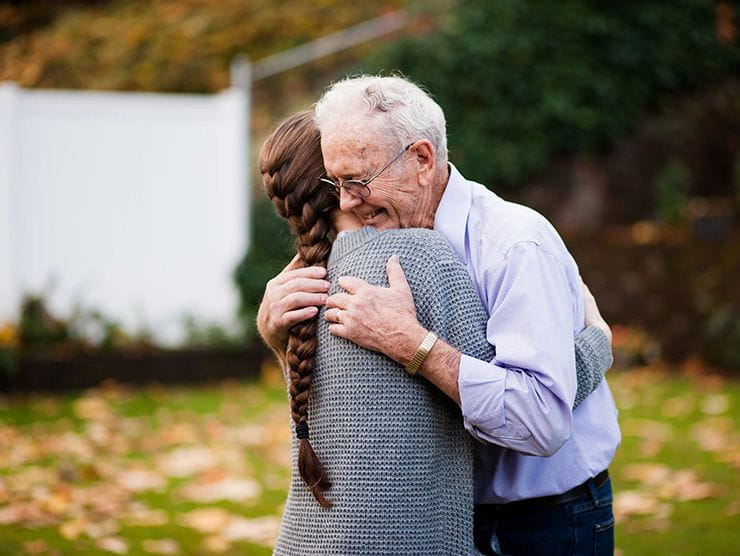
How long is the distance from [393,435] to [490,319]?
326mm

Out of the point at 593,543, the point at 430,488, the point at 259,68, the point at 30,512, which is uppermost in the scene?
the point at 259,68

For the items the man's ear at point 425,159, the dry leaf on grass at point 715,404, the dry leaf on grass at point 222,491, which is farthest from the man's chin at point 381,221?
the dry leaf on grass at point 715,404

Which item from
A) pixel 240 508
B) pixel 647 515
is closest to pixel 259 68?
pixel 240 508

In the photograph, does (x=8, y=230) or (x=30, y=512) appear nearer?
(x=30, y=512)

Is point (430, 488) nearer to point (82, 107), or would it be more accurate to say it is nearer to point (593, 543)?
point (593, 543)

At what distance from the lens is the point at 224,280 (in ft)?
34.0

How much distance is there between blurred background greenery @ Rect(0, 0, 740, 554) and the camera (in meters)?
9.38

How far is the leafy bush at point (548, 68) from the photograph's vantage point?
11047 millimetres

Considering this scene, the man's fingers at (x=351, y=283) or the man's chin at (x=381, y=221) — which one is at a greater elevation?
the man's chin at (x=381, y=221)

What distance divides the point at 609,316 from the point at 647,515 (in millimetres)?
5401

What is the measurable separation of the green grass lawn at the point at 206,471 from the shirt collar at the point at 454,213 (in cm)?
277

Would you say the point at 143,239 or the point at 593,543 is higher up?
the point at 143,239

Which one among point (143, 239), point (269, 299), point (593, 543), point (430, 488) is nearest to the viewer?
point (430, 488)

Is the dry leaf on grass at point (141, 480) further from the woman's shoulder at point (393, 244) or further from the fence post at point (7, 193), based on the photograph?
the woman's shoulder at point (393, 244)
